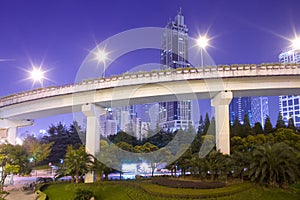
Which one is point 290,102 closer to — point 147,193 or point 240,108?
point 240,108

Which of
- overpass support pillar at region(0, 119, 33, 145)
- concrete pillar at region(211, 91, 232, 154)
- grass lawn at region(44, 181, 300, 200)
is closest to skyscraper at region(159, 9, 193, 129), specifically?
overpass support pillar at region(0, 119, 33, 145)

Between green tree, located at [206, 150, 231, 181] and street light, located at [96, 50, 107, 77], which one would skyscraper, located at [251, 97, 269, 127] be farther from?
green tree, located at [206, 150, 231, 181]

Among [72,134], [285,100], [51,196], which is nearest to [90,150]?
[51,196]

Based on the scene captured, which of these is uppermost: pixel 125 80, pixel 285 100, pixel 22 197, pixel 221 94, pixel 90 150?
pixel 285 100

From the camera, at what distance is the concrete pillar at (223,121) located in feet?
77.4

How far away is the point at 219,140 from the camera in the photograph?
23.8 metres

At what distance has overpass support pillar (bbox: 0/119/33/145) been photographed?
117ft

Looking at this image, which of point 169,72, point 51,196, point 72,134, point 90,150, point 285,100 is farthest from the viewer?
point 285,100

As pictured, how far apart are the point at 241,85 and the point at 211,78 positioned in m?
2.55

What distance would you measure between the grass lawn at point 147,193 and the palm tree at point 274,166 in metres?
→ 0.68

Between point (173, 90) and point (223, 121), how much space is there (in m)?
4.99

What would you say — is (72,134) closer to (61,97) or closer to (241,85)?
(61,97)

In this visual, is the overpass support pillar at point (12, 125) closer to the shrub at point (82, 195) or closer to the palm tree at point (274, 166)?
the shrub at point (82, 195)

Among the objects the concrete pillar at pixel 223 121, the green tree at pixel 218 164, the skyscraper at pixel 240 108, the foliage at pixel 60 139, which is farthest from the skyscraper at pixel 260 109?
the green tree at pixel 218 164
